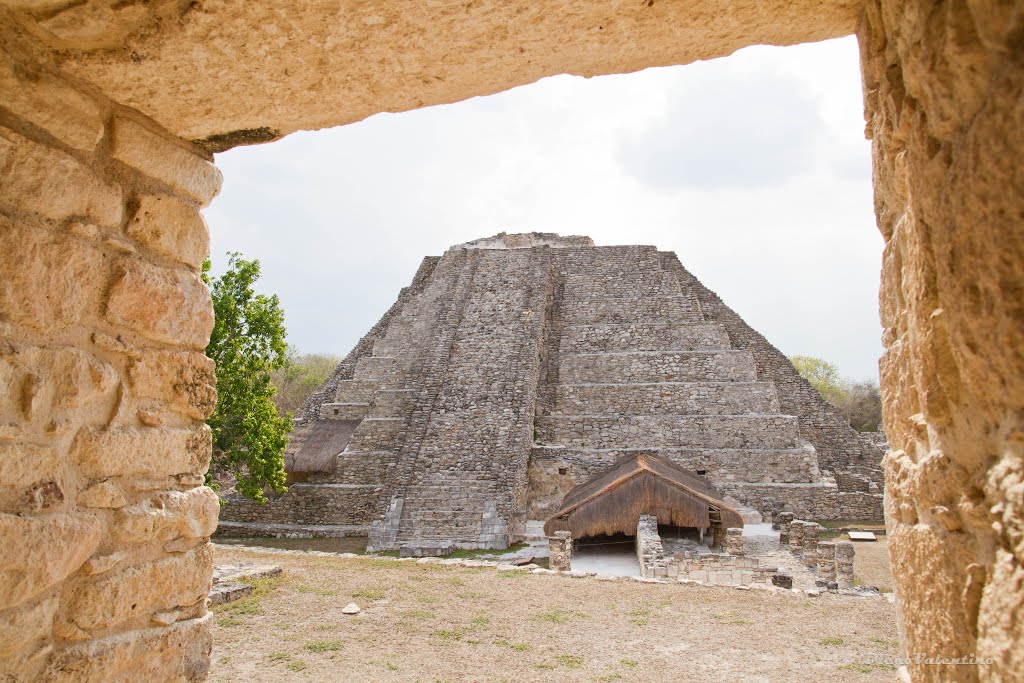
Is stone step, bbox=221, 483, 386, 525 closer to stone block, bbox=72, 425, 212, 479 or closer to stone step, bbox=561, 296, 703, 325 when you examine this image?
stone step, bbox=561, 296, 703, 325

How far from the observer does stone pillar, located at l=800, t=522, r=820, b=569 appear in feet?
35.2

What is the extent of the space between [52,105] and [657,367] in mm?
20915

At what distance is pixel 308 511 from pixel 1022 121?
1726 centimetres

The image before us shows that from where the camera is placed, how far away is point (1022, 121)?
862 millimetres

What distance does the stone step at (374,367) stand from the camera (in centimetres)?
2295

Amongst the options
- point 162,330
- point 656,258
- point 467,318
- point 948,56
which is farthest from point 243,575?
point 656,258

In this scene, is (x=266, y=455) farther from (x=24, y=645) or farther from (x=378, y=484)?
(x=24, y=645)

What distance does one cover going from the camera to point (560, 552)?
33.9 ft

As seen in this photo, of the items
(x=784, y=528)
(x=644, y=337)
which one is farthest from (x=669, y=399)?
(x=784, y=528)

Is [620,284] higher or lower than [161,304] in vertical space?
higher

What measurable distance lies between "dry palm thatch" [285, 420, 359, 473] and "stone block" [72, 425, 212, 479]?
15629 millimetres

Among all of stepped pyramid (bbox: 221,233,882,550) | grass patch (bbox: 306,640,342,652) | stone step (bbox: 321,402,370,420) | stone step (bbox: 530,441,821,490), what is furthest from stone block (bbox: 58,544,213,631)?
stone step (bbox: 321,402,370,420)

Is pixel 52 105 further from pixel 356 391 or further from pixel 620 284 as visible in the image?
pixel 620 284

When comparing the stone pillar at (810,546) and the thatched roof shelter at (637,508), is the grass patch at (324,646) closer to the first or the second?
the thatched roof shelter at (637,508)
